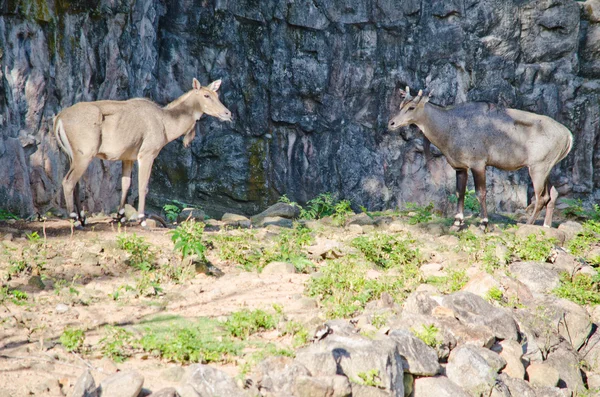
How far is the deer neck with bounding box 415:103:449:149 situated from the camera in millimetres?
12930

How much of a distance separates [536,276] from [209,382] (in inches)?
215

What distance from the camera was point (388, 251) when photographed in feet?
33.2

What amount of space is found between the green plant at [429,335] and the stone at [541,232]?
15.0 feet

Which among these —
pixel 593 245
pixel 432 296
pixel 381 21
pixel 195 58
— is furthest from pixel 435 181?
pixel 432 296

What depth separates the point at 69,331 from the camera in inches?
253

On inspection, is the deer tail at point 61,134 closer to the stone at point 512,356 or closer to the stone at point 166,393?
the stone at point 166,393

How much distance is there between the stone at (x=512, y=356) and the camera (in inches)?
296

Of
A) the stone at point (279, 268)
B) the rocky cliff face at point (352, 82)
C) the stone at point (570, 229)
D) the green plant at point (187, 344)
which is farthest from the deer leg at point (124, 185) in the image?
the stone at point (570, 229)

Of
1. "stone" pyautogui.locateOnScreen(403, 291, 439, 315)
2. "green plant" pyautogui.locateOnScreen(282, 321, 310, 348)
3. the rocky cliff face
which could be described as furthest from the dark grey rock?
the rocky cliff face

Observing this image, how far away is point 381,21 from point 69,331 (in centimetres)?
1587

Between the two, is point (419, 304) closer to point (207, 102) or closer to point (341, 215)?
point (341, 215)

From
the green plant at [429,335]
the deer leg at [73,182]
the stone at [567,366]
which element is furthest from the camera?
the deer leg at [73,182]

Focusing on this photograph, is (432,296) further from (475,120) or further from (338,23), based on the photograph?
(338,23)

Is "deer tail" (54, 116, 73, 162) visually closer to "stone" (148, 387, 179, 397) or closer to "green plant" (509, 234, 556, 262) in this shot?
"stone" (148, 387, 179, 397)
